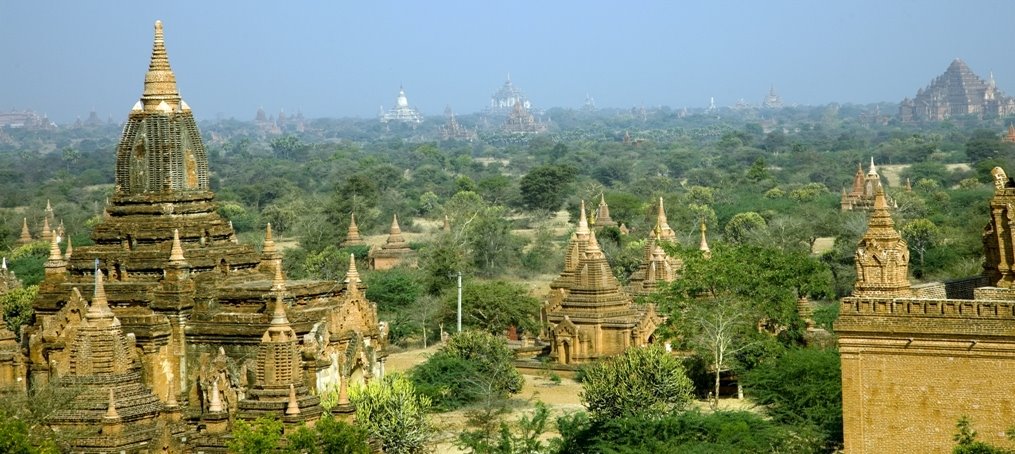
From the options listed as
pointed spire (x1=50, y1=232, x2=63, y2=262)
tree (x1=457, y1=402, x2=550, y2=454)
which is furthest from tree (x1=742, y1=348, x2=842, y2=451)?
pointed spire (x1=50, y1=232, x2=63, y2=262)

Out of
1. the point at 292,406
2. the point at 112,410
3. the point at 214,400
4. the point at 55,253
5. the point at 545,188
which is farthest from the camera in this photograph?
the point at 545,188

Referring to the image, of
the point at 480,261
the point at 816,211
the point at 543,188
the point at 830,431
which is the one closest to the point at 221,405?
the point at 830,431

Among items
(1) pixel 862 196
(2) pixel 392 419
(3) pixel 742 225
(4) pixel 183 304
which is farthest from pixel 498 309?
(1) pixel 862 196

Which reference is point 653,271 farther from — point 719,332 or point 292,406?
point 292,406

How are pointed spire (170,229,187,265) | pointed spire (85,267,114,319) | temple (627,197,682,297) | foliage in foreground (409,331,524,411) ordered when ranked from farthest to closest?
temple (627,197,682,297)
foliage in foreground (409,331,524,411)
pointed spire (170,229,187,265)
pointed spire (85,267,114,319)

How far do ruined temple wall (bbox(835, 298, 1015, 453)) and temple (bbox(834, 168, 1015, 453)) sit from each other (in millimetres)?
13

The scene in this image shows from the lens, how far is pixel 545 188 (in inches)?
4567

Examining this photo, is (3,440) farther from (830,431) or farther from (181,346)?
(830,431)

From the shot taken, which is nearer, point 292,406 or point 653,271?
point 292,406

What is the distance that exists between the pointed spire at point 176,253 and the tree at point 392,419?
5476mm

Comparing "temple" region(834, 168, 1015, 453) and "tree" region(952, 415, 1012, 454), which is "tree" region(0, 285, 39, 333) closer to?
"temple" region(834, 168, 1015, 453)

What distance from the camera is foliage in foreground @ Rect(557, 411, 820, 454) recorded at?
29.9m

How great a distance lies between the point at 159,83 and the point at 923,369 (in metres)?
18.5

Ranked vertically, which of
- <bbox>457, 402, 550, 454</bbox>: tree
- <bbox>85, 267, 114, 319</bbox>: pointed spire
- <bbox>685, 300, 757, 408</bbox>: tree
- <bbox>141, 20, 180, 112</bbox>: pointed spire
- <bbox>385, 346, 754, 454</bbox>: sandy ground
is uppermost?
<bbox>141, 20, 180, 112</bbox>: pointed spire
